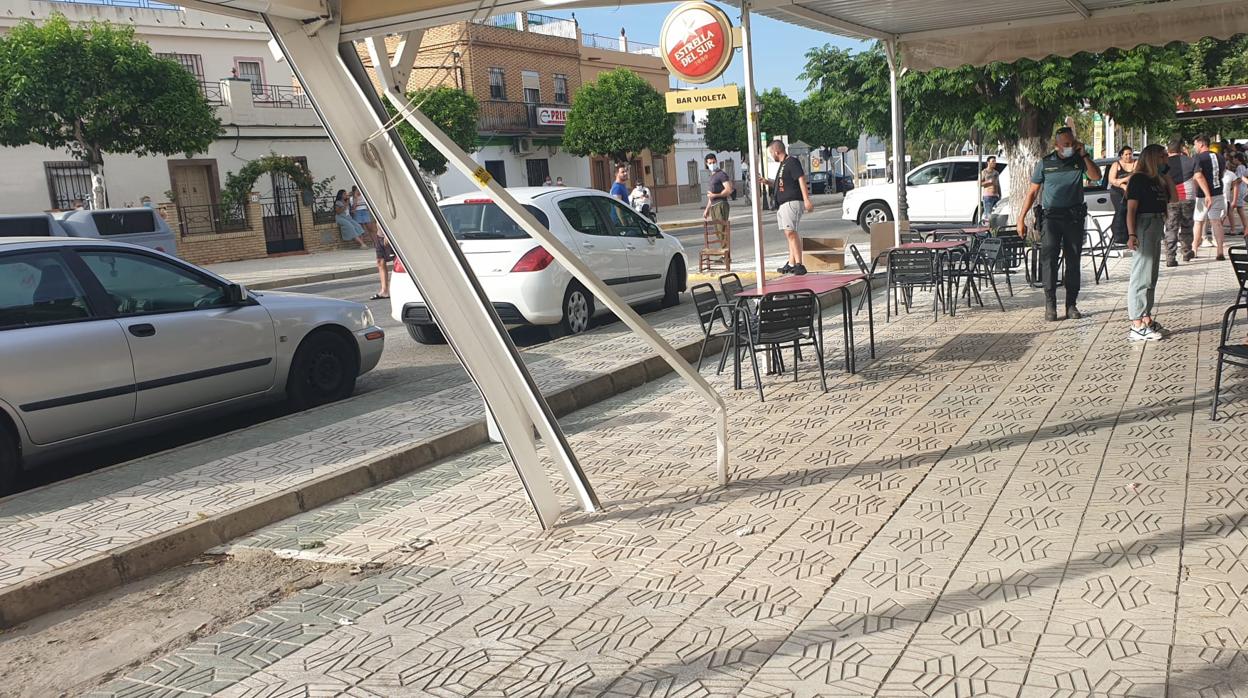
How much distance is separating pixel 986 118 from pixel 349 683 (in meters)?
18.5

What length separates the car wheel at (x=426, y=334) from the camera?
1152 centimetres

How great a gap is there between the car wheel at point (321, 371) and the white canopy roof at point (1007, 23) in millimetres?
4252

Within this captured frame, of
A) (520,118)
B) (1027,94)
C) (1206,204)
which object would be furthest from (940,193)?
(520,118)

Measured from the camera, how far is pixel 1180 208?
14.6 m

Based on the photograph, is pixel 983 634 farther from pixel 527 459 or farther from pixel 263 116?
pixel 263 116

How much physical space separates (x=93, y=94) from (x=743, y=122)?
118ft

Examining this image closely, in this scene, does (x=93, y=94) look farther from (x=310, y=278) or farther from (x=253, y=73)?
(x=253, y=73)

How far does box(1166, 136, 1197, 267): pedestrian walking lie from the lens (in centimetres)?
1430

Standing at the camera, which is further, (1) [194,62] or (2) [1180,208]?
(1) [194,62]

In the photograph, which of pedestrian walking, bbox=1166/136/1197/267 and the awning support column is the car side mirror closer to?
the awning support column

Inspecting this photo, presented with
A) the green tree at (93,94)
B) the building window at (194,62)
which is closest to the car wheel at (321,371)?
the green tree at (93,94)

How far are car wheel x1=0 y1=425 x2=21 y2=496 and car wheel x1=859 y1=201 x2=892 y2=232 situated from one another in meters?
19.7

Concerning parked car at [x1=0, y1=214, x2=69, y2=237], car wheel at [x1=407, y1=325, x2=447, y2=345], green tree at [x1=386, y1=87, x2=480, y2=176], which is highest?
green tree at [x1=386, y1=87, x2=480, y2=176]

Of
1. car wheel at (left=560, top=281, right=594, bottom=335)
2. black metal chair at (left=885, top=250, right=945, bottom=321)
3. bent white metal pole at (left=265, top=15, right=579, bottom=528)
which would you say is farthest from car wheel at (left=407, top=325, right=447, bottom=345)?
bent white metal pole at (left=265, top=15, right=579, bottom=528)
